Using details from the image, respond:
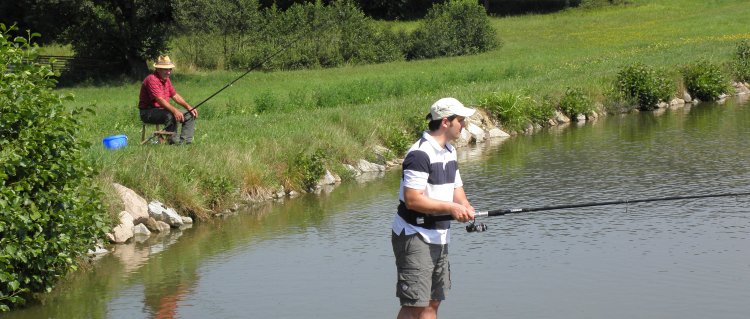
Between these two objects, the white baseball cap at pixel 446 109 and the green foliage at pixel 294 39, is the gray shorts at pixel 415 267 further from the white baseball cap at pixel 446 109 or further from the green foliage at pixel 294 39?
the green foliage at pixel 294 39

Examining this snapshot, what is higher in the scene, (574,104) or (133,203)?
(133,203)

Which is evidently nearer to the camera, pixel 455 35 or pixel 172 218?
pixel 172 218

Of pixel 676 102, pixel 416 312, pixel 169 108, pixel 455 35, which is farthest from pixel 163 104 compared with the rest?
pixel 455 35

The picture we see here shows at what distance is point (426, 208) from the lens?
834cm

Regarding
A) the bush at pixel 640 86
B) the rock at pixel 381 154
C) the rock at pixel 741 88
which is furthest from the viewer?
the rock at pixel 741 88

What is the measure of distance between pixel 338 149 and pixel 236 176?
3.14 m

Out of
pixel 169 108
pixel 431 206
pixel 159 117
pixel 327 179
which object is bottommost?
pixel 327 179

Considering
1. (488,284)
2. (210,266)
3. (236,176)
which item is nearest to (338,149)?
(236,176)

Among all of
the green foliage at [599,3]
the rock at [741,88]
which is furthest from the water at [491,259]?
the green foliage at [599,3]

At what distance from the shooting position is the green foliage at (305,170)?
61.8ft

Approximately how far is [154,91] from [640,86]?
16222mm

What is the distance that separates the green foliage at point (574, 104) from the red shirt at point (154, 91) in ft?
42.1

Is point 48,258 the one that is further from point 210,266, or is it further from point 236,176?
point 236,176

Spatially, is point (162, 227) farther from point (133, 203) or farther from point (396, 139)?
point (396, 139)
